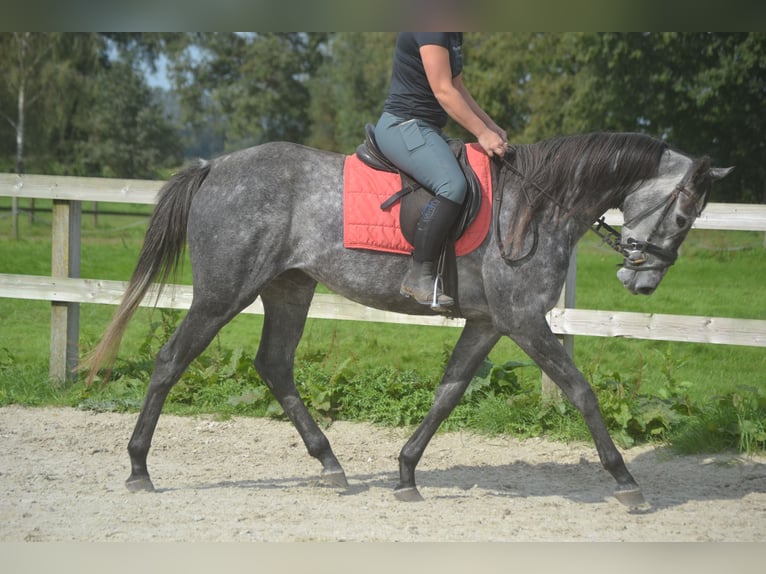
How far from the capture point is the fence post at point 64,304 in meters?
7.04

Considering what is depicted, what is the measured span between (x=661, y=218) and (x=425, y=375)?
10.6ft

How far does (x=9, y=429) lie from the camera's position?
609 cm

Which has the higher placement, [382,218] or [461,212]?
[461,212]

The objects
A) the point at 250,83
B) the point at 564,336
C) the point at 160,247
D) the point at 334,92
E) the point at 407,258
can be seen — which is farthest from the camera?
the point at 250,83

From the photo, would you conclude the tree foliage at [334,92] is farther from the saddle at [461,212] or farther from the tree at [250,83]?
the saddle at [461,212]

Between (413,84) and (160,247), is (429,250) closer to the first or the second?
(413,84)

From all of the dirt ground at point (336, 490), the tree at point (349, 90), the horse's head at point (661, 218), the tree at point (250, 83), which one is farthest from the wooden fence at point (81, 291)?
the tree at point (250, 83)

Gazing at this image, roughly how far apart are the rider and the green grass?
2178 mm

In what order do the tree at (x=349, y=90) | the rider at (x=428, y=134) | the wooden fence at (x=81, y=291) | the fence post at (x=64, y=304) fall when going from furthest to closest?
the tree at (x=349, y=90)
the fence post at (x=64, y=304)
the wooden fence at (x=81, y=291)
the rider at (x=428, y=134)

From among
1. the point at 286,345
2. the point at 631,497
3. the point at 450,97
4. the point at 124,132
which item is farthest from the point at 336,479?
the point at 124,132

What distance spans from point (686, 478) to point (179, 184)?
12.2ft

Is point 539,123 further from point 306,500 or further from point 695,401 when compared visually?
point 306,500

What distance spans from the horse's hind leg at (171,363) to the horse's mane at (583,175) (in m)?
1.78

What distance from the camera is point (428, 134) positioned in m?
4.41
